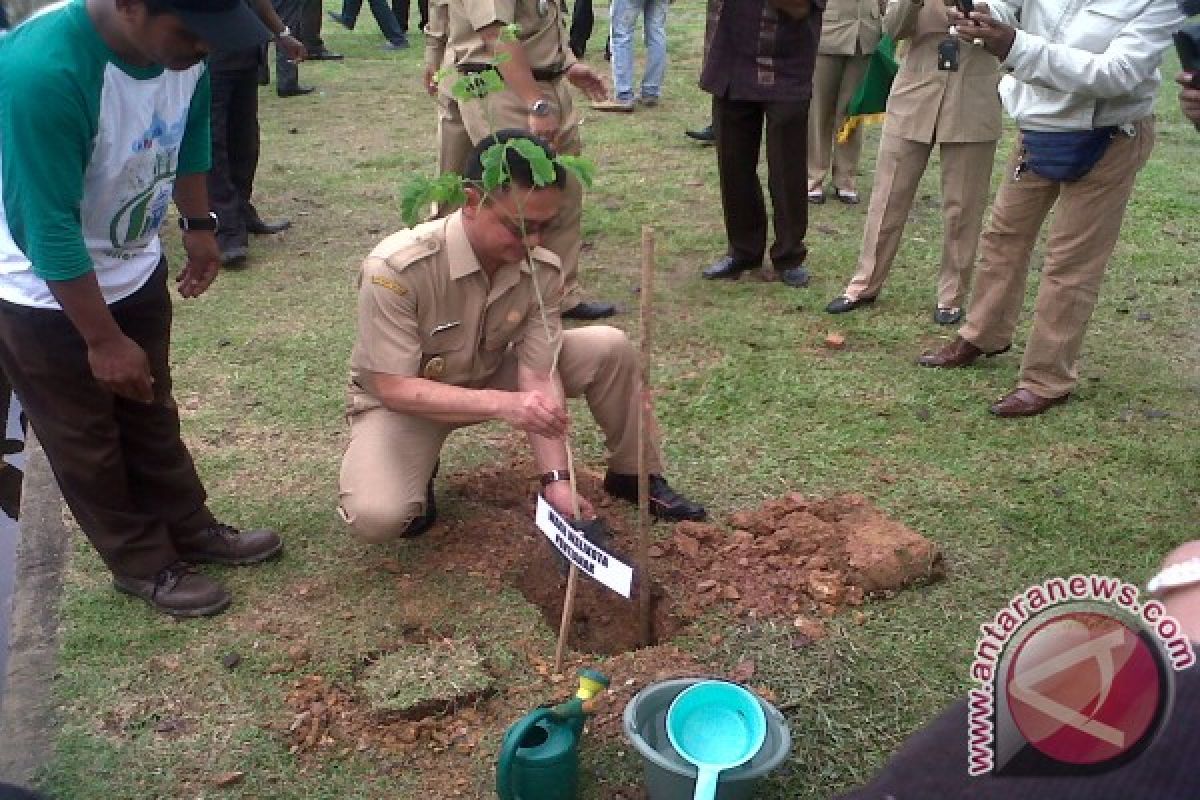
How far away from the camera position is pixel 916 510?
353 cm

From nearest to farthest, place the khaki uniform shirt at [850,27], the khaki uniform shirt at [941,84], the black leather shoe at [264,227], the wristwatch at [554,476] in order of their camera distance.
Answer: the wristwatch at [554,476], the khaki uniform shirt at [941,84], the khaki uniform shirt at [850,27], the black leather shoe at [264,227]

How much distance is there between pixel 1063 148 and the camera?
3.80 meters

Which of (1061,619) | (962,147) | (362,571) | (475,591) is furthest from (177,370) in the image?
(1061,619)

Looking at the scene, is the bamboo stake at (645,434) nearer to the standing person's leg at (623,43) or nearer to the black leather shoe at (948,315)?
the black leather shoe at (948,315)

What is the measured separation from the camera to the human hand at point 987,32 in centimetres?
364

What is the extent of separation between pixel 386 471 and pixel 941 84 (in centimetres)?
302

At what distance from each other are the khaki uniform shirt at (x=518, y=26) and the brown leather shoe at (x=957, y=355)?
2.06 metres

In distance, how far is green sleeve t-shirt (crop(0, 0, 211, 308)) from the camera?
233 centimetres

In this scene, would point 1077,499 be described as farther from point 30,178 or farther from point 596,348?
point 30,178

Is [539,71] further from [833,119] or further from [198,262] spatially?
[833,119]

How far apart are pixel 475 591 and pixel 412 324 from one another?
82 cm

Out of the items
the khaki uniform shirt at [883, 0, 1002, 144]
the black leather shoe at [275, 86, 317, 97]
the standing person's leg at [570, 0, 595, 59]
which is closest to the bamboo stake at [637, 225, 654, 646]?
the khaki uniform shirt at [883, 0, 1002, 144]
